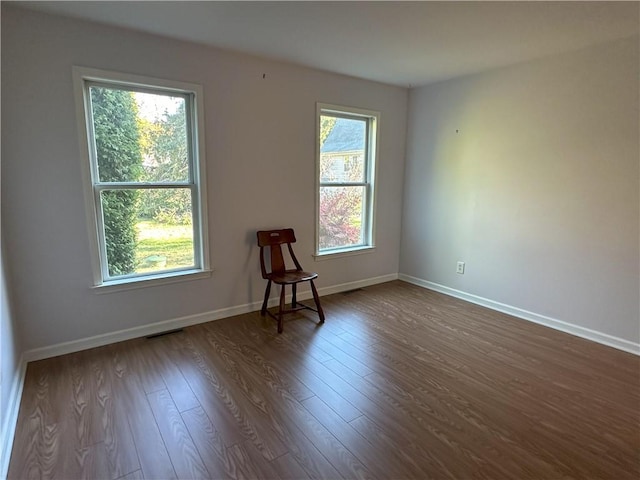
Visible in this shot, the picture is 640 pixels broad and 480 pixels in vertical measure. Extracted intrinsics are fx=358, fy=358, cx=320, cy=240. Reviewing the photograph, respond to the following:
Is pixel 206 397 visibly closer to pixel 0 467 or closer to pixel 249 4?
pixel 0 467

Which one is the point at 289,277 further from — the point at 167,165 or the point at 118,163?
the point at 118,163

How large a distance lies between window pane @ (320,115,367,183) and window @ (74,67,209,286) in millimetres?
1346

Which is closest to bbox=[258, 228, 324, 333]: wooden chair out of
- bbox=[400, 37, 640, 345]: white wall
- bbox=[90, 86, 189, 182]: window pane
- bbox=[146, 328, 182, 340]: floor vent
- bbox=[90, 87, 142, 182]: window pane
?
bbox=[146, 328, 182, 340]: floor vent

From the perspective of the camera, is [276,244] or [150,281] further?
[276,244]

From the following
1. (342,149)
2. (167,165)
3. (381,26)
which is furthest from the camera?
(342,149)

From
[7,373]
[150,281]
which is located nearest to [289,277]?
[150,281]

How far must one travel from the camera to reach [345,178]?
403cm

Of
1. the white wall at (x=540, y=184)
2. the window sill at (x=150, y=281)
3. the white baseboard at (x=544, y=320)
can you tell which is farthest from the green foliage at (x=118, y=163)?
the white baseboard at (x=544, y=320)

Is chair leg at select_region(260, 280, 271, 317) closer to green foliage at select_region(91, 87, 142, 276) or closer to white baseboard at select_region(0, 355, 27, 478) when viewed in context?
green foliage at select_region(91, 87, 142, 276)

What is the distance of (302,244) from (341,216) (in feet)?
2.09

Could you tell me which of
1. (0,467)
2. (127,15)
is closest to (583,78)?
(127,15)

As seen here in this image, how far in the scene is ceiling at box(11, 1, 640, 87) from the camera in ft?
7.09

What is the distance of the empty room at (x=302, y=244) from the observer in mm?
1850

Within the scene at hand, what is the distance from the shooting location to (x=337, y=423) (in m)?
1.93
